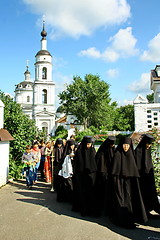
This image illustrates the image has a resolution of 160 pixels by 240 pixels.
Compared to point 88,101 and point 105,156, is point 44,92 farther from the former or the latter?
point 105,156

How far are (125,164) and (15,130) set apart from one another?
22.7ft

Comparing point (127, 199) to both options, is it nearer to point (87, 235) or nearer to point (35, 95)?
point (87, 235)

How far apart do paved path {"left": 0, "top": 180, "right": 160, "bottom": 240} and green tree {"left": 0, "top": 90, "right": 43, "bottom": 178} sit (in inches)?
134

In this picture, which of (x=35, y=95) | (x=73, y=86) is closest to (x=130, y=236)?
(x=73, y=86)

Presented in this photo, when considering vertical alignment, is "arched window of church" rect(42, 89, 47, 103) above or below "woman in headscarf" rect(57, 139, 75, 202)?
above

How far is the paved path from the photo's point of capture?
4.75 metres

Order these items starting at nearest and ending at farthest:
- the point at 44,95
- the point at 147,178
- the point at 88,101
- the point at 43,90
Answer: the point at 147,178 < the point at 88,101 < the point at 43,90 < the point at 44,95

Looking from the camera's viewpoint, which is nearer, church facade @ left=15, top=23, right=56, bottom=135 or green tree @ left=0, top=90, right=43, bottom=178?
green tree @ left=0, top=90, right=43, bottom=178

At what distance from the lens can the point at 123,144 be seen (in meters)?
5.47

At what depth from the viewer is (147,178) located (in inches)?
229

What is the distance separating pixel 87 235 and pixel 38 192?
4.09 meters

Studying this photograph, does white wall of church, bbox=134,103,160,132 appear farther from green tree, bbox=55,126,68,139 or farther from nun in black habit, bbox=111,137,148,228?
green tree, bbox=55,126,68,139

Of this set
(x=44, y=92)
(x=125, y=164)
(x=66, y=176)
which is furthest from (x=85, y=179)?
(x=44, y=92)

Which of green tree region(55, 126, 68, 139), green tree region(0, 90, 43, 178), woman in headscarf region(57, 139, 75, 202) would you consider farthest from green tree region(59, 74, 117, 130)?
woman in headscarf region(57, 139, 75, 202)
